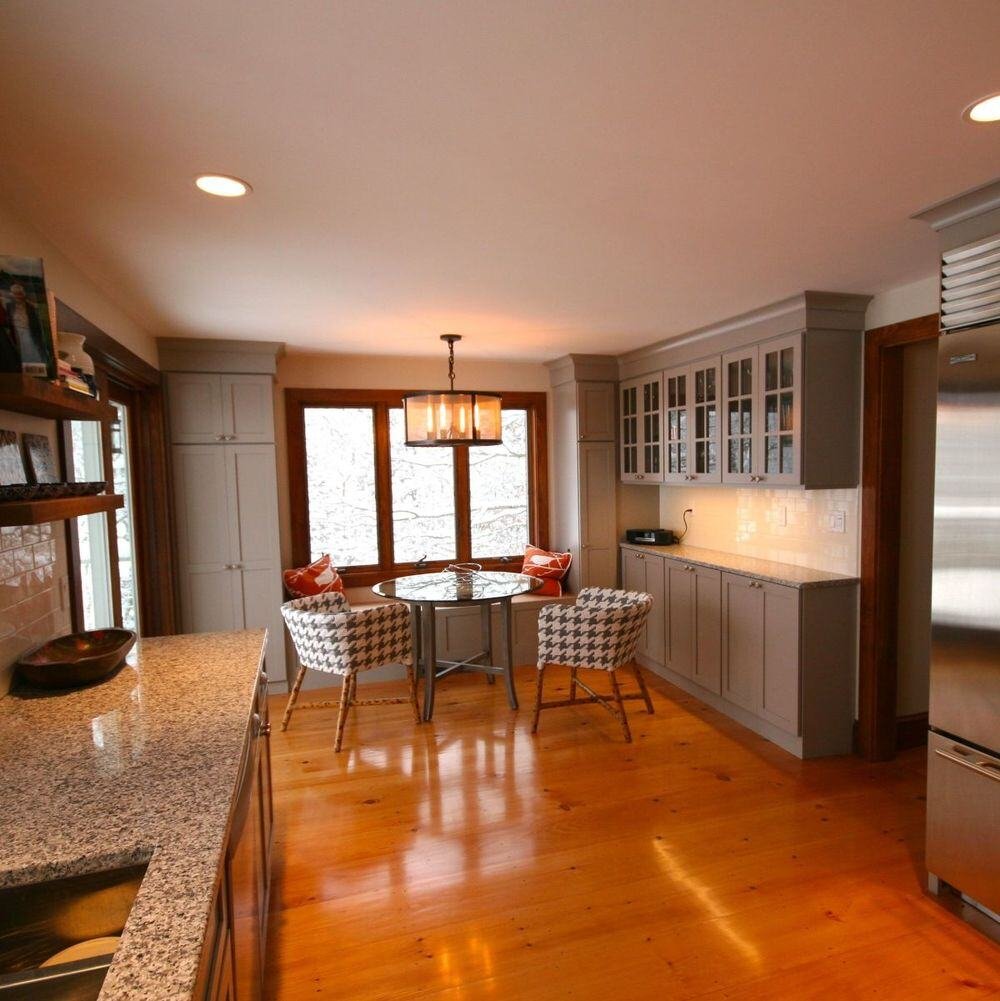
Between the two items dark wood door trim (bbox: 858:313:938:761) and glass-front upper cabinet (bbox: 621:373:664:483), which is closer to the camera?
dark wood door trim (bbox: 858:313:938:761)

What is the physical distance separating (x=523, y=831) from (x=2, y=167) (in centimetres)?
289

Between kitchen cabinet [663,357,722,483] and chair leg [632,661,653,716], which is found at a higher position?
kitchen cabinet [663,357,722,483]

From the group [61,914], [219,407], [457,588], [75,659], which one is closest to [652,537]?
[457,588]

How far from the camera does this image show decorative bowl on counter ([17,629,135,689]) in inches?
74.2

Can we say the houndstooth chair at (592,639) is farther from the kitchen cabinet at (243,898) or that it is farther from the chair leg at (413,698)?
the kitchen cabinet at (243,898)

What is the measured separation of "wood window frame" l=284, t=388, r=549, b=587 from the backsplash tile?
8.35 ft

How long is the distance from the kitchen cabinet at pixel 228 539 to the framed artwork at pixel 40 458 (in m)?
2.03

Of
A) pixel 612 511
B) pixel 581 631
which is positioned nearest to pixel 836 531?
pixel 581 631

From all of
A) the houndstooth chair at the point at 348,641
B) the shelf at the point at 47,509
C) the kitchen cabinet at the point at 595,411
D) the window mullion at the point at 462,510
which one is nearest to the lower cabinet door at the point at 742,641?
the kitchen cabinet at the point at 595,411

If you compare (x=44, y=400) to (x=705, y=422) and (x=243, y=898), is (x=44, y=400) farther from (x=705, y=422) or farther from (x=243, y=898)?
(x=705, y=422)

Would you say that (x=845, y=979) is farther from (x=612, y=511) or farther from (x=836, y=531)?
(x=612, y=511)

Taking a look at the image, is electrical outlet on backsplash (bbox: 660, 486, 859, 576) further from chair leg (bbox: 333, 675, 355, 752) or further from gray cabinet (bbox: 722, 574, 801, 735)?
chair leg (bbox: 333, 675, 355, 752)

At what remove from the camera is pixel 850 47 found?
128cm

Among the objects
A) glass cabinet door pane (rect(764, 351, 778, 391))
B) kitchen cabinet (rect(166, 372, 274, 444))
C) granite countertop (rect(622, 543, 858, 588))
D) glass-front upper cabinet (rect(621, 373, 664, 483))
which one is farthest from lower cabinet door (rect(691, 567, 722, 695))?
kitchen cabinet (rect(166, 372, 274, 444))
